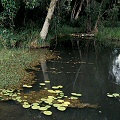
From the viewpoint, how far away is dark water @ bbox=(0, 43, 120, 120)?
5031mm

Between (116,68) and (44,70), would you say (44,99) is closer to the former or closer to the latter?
(44,70)

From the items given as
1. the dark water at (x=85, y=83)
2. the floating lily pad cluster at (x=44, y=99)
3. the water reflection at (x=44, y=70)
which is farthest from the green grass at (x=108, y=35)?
the floating lily pad cluster at (x=44, y=99)

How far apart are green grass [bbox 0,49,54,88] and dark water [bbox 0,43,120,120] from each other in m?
0.52

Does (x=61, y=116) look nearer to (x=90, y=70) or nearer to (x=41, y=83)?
(x=41, y=83)

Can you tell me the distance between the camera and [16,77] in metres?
6.78

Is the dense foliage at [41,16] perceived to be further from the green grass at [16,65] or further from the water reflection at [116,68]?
the water reflection at [116,68]

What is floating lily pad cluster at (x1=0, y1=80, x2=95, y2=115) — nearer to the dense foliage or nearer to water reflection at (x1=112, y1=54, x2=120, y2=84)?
water reflection at (x1=112, y1=54, x2=120, y2=84)

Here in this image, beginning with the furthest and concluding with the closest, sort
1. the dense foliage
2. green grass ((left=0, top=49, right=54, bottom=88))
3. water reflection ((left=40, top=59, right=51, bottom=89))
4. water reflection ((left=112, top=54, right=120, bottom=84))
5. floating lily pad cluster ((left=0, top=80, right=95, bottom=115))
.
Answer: the dense foliage < water reflection ((left=112, top=54, right=120, bottom=84)) < water reflection ((left=40, top=59, right=51, bottom=89)) < green grass ((left=0, top=49, right=54, bottom=88)) < floating lily pad cluster ((left=0, top=80, right=95, bottom=115))

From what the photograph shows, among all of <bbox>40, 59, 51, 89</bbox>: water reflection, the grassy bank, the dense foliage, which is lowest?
<bbox>40, 59, 51, 89</bbox>: water reflection

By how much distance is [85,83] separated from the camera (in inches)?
283

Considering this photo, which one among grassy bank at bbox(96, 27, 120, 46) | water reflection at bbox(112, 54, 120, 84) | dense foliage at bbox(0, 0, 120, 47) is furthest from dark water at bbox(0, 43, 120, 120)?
grassy bank at bbox(96, 27, 120, 46)

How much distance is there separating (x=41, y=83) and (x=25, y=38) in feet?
17.3

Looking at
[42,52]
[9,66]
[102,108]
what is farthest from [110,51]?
[102,108]

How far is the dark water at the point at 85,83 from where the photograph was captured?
503 cm
